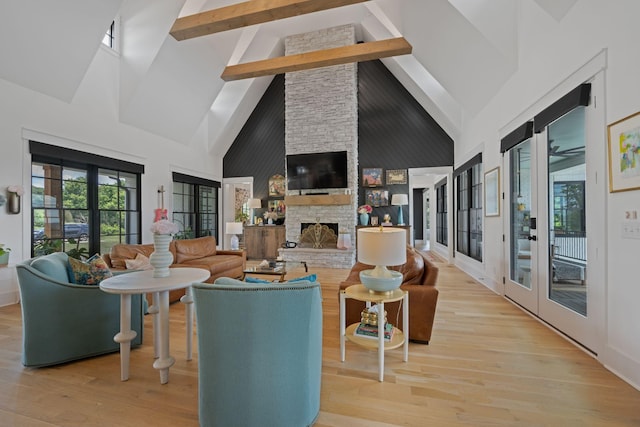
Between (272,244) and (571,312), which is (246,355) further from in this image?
(272,244)

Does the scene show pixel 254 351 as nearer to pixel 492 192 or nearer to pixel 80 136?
pixel 492 192

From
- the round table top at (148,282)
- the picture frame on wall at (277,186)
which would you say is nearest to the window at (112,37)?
the picture frame on wall at (277,186)

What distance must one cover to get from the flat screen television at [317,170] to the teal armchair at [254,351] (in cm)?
560

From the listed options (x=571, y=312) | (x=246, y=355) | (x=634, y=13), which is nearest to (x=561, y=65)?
(x=634, y=13)

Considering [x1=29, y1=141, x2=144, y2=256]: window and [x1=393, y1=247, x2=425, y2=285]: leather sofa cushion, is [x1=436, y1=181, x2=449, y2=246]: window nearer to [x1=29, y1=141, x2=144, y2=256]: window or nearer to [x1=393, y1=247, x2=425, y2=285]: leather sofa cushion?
[x1=393, y1=247, x2=425, y2=285]: leather sofa cushion

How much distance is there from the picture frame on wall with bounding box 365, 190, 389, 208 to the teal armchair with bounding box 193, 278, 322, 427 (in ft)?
19.9

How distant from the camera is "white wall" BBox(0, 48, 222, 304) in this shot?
3.69 meters

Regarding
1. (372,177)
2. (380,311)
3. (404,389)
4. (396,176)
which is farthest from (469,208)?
(404,389)

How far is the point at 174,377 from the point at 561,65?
427cm

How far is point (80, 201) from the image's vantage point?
470cm

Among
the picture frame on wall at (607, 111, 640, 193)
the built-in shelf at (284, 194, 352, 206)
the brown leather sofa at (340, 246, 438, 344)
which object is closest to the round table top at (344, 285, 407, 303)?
the brown leather sofa at (340, 246, 438, 344)

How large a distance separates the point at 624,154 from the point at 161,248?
3.46 metres

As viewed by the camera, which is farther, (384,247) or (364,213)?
(364,213)

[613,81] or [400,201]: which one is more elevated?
[613,81]
